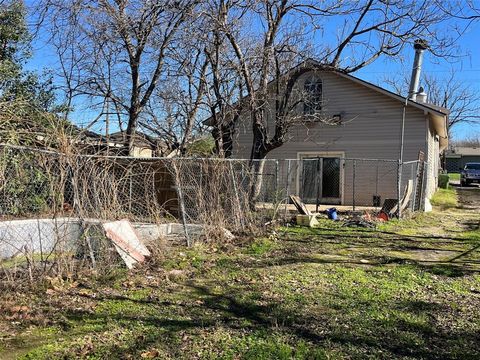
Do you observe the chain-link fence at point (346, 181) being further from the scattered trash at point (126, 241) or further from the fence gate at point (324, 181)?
the scattered trash at point (126, 241)

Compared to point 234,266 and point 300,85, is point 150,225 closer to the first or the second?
point 234,266

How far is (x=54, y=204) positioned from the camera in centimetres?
593

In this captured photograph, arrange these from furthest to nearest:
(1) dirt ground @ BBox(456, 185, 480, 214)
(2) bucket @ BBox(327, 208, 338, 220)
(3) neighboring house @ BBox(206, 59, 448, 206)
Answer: (1) dirt ground @ BBox(456, 185, 480, 214) → (3) neighboring house @ BBox(206, 59, 448, 206) → (2) bucket @ BBox(327, 208, 338, 220)

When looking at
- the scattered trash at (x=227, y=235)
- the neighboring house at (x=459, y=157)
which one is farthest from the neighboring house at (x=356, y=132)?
the neighboring house at (x=459, y=157)

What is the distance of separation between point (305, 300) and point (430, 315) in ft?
4.64

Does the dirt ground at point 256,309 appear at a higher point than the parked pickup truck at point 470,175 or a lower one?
lower

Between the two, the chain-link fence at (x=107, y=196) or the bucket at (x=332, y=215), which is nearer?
the chain-link fence at (x=107, y=196)

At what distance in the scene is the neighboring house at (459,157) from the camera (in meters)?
67.7

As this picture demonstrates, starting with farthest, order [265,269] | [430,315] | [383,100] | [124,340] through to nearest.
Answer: [383,100] < [265,269] < [430,315] < [124,340]

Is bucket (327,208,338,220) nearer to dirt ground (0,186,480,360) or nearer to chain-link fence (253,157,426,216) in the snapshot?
chain-link fence (253,157,426,216)

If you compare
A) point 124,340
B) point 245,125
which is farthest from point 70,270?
point 245,125

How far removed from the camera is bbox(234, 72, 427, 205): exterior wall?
17312 millimetres

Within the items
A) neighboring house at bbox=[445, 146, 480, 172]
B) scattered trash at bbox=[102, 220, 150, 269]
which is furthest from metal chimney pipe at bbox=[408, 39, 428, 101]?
neighboring house at bbox=[445, 146, 480, 172]

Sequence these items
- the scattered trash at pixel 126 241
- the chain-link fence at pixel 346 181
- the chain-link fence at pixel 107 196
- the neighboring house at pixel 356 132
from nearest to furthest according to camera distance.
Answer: the chain-link fence at pixel 107 196 < the scattered trash at pixel 126 241 < the neighboring house at pixel 356 132 < the chain-link fence at pixel 346 181
